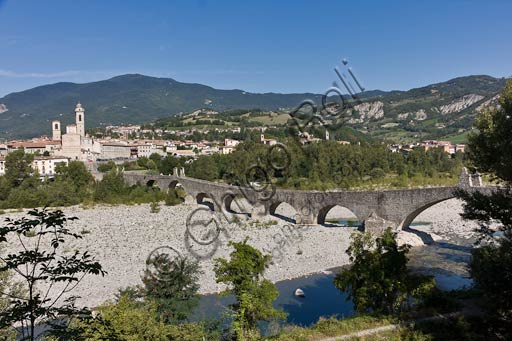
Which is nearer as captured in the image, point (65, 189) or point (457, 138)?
point (65, 189)

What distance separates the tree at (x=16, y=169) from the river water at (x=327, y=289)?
3590cm

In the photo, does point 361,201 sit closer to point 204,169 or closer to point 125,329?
point 125,329

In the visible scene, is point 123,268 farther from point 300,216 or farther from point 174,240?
point 300,216

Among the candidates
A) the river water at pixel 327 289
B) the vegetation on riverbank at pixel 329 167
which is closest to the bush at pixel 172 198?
the vegetation on riverbank at pixel 329 167

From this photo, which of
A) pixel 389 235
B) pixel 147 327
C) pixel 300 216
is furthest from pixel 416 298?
pixel 300 216

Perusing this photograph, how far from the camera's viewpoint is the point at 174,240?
77.2 feet

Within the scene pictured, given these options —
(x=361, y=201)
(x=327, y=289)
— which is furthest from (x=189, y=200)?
(x=327, y=289)

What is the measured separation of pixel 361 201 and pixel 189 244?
10.2 metres

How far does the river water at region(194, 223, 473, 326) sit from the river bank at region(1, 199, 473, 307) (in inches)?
33.4

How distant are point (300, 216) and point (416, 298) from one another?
16320 millimetres

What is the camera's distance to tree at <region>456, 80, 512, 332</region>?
8367 millimetres

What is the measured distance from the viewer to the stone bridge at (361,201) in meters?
22.4

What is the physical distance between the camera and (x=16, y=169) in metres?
42.9

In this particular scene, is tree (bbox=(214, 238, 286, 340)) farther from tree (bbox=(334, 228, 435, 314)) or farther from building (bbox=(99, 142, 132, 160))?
building (bbox=(99, 142, 132, 160))
